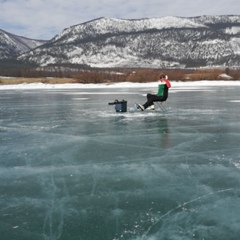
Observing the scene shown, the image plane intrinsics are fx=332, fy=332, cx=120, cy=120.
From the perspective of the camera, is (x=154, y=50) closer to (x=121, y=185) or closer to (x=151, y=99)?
(x=151, y=99)

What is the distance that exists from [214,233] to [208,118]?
7.06m

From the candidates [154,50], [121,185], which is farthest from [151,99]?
[154,50]

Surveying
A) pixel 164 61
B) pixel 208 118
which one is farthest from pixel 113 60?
pixel 208 118

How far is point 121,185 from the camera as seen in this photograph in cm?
380

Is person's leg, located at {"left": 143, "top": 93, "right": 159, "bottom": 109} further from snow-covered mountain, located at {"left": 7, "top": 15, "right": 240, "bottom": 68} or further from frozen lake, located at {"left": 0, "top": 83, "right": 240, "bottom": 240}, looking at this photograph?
snow-covered mountain, located at {"left": 7, "top": 15, "right": 240, "bottom": 68}

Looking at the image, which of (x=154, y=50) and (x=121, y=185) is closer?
(x=121, y=185)

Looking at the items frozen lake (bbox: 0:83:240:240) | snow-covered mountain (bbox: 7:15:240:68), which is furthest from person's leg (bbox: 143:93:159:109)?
snow-covered mountain (bbox: 7:15:240:68)

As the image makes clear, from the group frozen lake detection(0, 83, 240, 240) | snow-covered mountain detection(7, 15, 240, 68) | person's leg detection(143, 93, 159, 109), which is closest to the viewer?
frozen lake detection(0, 83, 240, 240)

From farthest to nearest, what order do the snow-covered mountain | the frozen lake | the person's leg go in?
the snow-covered mountain, the person's leg, the frozen lake

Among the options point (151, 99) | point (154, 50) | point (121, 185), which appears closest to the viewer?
point (121, 185)

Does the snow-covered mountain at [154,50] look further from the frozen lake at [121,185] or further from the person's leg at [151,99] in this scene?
the frozen lake at [121,185]

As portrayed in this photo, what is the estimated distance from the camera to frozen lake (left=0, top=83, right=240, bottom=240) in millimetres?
2781

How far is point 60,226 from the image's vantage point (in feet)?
9.33

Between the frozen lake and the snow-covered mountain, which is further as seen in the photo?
the snow-covered mountain
